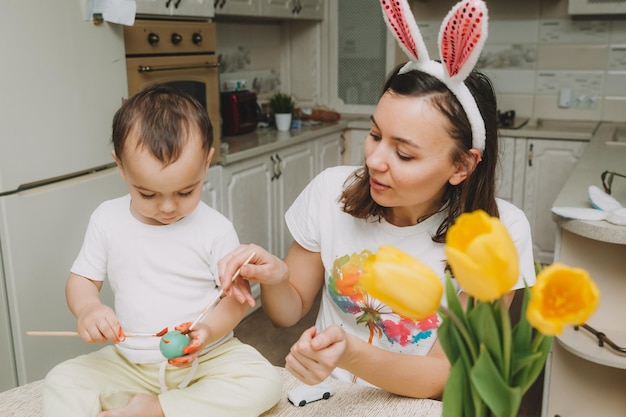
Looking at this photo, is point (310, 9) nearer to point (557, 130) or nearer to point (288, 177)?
point (288, 177)

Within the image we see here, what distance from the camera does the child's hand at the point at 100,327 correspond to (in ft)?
3.01

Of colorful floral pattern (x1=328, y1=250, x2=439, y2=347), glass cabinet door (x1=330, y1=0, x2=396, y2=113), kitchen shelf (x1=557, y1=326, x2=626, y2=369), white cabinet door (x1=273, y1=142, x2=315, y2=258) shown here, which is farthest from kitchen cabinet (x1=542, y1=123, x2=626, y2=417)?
glass cabinet door (x1=330, y1=0, x2=396, y2=113)

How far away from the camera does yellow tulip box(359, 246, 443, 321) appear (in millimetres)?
456

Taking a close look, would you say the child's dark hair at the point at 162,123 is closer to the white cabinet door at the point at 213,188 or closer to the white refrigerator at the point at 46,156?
the white refrigerator at the point at 46,156

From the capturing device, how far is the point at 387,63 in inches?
169

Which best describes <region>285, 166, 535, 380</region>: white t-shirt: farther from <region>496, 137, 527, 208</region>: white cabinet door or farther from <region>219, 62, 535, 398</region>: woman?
<region>496, 137, 527, 208</region>: white cabinet door

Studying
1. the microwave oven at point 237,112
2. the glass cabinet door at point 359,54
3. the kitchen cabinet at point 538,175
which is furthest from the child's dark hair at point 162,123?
the glass cabinet door at point 359,54

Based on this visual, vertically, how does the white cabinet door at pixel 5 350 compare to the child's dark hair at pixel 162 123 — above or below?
below

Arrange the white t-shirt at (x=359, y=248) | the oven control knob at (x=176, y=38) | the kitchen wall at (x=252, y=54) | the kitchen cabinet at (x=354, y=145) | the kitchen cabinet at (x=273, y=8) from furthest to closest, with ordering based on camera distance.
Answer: the kitchen cabinet at (x=354, y=145), the kitchen wall at (x=252, y=54), the kitchen cabinet at (x=273, y=8), the oven control knob at (x=176, y=38), the white t-shirt at (x=359, y=248)

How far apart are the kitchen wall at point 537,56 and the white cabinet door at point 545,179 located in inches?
21.0

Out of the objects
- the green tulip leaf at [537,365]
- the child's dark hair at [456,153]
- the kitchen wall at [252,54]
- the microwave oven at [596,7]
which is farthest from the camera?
the kitchen wall at [252,54]

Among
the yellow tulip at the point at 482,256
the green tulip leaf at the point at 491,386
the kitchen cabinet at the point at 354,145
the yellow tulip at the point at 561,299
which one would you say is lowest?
the kitchen cabinet at the point at 354,145

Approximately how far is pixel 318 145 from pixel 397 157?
2.80 metres

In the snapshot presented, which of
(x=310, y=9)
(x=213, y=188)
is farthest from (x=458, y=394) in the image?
(x=310, y=9)
